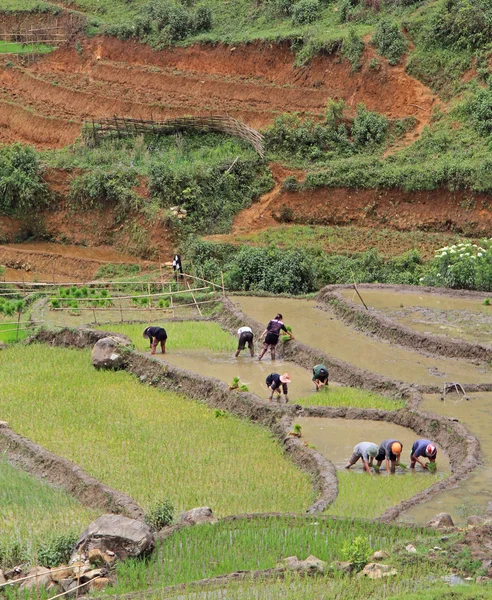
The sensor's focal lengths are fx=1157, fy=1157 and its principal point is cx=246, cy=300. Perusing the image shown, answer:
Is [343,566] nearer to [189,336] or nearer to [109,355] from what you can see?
[109,355]

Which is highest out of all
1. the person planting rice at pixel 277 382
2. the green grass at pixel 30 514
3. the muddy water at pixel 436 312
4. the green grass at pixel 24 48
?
the green grass at pixel 24 48

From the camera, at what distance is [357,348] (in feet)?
74.8

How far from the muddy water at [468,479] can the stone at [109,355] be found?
6.17 metres

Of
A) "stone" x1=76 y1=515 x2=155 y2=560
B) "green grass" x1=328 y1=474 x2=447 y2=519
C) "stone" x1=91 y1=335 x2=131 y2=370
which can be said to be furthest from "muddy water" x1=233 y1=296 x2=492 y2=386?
"stone" x1=76 y1=515 x2=155 y2=560

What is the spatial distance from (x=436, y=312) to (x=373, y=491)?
32.4ft

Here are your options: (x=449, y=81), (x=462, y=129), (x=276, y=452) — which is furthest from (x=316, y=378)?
(x=449, y=81)

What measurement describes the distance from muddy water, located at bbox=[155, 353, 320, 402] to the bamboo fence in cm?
1492

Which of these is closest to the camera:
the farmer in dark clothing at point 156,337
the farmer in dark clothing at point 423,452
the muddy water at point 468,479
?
the muddy water at point 468,479

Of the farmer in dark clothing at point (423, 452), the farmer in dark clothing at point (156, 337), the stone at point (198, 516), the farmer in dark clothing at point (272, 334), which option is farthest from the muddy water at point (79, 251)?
the stone at point (198, 516)

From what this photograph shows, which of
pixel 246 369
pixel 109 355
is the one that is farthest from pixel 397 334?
pixel 109 355

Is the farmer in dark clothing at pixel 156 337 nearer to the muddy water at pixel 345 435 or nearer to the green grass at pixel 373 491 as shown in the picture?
the muddy water at pixel 345 435

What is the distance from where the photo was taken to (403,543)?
42.0 ft

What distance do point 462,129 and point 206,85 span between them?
34.5 ft

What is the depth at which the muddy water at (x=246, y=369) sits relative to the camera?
20578mm
